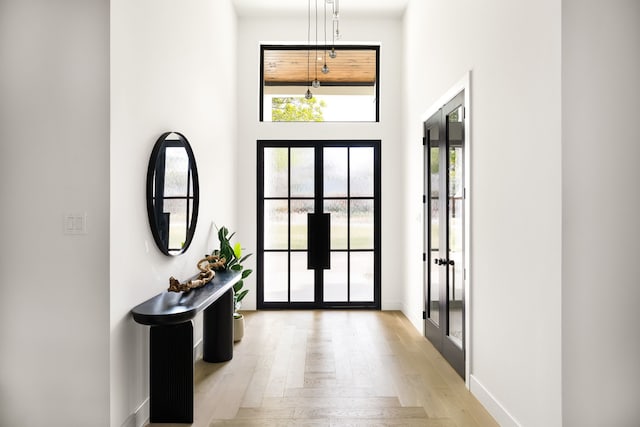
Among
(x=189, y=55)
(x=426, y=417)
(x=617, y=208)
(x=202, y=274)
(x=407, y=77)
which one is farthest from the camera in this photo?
(x=407, y=77)

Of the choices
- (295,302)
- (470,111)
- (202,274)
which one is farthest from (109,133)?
(295,302)

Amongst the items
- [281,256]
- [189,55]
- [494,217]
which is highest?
[189,55]

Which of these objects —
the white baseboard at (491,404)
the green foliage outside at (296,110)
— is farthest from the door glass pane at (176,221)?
the green foliage outside at (296,110)

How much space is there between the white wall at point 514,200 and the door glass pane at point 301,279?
2.77 m

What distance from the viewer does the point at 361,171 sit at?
550cm

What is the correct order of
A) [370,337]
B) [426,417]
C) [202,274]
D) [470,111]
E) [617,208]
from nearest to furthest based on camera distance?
[617,208]
[426,417]
[470,111]
[202,274]
[370,337]

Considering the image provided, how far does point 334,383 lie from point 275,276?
8.23ft

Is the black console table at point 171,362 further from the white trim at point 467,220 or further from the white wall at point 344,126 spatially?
the white wall at point 344,126

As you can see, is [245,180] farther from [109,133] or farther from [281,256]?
[109,133]

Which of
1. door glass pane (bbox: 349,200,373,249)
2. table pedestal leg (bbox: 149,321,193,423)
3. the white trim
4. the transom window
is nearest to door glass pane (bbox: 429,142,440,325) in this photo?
the white trim

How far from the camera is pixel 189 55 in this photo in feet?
11.5

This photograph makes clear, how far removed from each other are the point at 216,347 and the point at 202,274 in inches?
30.1

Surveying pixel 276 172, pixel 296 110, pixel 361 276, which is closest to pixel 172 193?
pixel 276 172

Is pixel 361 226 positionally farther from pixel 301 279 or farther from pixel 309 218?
pixel 301 279
